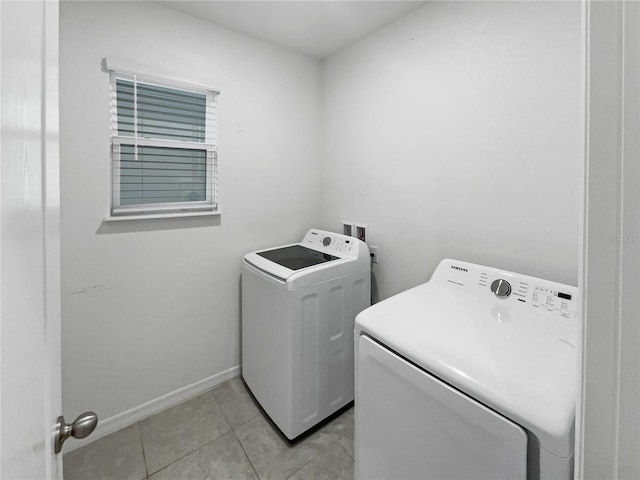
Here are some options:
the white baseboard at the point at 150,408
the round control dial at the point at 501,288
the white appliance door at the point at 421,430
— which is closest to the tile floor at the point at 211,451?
the white baseboard at the point at 150,408

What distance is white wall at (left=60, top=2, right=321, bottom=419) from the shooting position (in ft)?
5.11

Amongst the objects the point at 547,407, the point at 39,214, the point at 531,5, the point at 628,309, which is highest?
the point at 531,5

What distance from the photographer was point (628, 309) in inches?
14.1

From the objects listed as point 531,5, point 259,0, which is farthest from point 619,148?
point 259,0

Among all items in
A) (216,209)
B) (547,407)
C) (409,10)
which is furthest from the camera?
(216,209)

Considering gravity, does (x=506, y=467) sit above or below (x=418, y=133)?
below

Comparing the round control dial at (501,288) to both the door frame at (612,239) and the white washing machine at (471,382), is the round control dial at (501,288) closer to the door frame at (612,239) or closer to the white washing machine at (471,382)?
the white washing machine at (471,382)

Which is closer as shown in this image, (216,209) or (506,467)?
(506,467)

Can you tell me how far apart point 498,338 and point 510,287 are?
1.19 feet

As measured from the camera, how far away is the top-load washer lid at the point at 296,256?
1.84 metres

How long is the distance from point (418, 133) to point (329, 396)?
1.72 metres

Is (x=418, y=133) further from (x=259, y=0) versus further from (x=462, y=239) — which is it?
(x=259, y=0)

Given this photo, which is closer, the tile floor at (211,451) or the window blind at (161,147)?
the tile floor at (211,451)

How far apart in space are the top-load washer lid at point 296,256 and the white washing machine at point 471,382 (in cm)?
67
